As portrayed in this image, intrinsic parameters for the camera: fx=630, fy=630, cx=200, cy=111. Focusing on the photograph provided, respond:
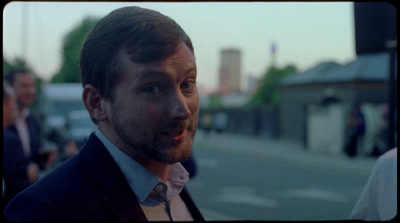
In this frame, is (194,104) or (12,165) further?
(12,165)

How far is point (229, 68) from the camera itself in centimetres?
139

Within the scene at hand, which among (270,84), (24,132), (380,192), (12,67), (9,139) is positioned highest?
(380,192)

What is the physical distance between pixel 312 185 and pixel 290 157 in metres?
6.03

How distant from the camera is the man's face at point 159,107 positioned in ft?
3.09

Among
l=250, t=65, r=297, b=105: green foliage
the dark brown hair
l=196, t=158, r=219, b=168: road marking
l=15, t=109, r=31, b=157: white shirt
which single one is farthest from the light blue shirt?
l=250, t=65, r=297, b=105: green foliage

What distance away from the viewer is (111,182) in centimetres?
101

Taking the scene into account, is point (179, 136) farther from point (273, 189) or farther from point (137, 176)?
point (273, 189)

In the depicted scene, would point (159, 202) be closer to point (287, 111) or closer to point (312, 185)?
point (312, 185)

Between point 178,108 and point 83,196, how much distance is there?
0.21 meters

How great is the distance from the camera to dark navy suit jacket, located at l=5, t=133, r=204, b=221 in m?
0.95

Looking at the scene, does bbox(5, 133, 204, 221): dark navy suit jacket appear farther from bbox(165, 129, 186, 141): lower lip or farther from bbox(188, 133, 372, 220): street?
bbox(188, 133, 372, 220): street

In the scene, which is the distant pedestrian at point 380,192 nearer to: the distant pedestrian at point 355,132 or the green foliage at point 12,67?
the green foliage at point 12,67

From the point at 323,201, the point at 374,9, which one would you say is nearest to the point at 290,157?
the point at 323,201

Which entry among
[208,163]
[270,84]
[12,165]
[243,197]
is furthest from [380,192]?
[270,84]
